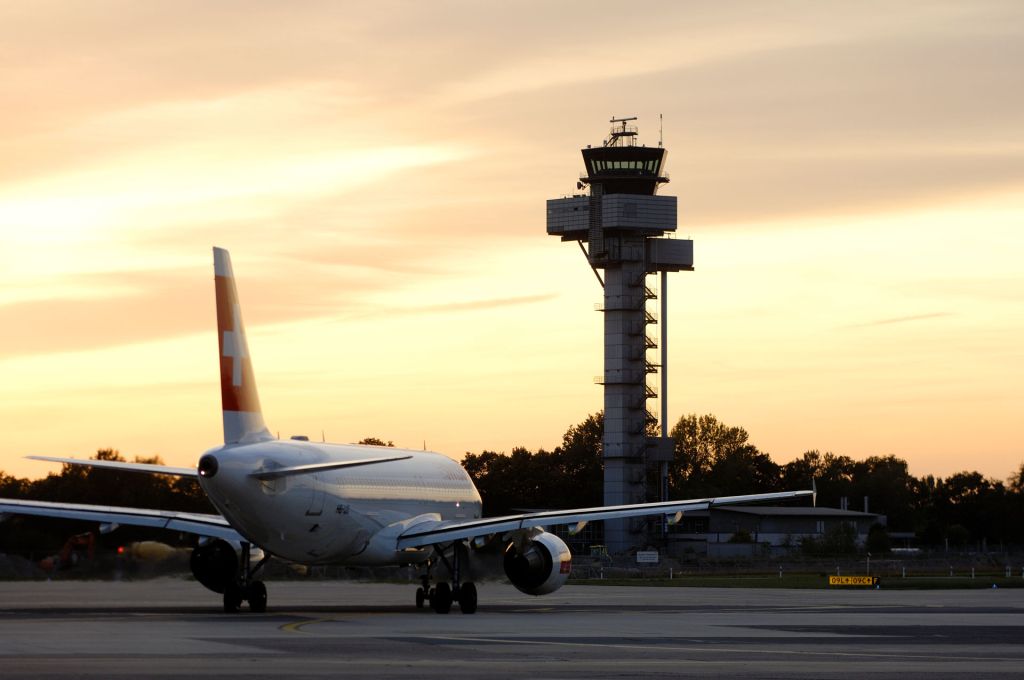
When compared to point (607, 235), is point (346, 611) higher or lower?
lower

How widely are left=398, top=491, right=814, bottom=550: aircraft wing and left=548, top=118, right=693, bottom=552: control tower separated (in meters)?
86.3

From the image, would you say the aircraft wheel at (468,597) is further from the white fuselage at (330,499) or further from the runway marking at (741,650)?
the runway marking at (741,650)

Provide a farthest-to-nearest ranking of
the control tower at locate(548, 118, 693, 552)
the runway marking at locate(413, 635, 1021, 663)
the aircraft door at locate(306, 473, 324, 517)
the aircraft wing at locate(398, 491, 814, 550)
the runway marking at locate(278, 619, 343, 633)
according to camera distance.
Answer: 1. the control tower at locate(548, 118, 693, 552)
2. the aircraft wing at locate(398, 491, 814, 550)
3. the aircraft door at locate(306, 473, 324, 517)
4. the runway marking at locate(278, 619, 343, 633)
5. the runway marking at locate(413, 635, 1021, 663)

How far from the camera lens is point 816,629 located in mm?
32844

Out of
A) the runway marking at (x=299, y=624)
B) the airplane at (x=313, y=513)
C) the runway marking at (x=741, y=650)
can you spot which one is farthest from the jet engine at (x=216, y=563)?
the runway marking at (x=741, y=650)

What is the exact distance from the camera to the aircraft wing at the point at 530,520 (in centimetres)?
4244

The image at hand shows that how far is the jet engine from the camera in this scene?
4244cm

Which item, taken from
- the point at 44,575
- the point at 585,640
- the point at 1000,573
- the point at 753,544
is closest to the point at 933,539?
the point at 753,544

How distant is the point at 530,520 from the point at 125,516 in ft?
35.8

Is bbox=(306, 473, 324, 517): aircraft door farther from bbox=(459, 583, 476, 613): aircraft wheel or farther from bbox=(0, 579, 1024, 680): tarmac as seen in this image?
bbox=(459, 583, 476, 613): aircraft wheel

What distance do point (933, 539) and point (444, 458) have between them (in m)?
111

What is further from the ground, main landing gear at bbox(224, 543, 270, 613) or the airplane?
the airplane

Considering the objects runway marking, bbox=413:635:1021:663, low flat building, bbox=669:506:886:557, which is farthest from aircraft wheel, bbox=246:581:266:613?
low flat building, bbox=669:506:886:557

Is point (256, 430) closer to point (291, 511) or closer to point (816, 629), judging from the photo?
point (291, 511)
